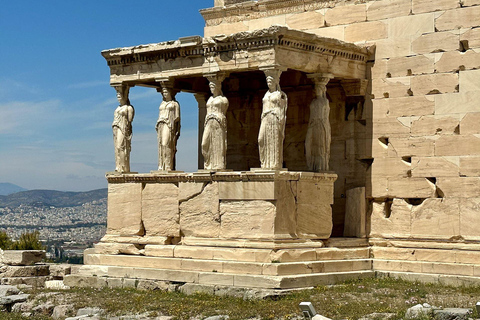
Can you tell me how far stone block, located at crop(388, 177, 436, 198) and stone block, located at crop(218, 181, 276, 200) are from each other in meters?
2.64

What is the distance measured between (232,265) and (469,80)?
5.27 metres

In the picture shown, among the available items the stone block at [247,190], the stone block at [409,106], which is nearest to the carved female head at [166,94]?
the stone block at [247,190]

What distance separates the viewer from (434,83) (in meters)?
18.5

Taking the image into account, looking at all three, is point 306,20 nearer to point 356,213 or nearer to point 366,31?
point 366,31

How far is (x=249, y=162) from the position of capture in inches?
832

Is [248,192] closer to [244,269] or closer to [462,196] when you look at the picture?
[244,269]

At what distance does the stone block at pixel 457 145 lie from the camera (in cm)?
1794

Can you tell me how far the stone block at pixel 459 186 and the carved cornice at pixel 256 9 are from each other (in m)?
4.19

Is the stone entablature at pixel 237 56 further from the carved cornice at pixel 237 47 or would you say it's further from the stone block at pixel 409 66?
the stone block at pixel 409 66

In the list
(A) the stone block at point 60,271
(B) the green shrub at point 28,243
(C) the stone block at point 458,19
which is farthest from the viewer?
(B) the green shrub at point 28,243

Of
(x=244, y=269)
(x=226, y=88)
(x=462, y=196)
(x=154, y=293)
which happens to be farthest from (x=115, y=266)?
(x=462, y=196)

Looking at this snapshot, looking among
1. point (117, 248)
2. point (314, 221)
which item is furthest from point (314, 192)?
point (117, 248)

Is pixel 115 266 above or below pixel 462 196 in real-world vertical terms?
below

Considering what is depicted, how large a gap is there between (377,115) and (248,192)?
3.09 m
